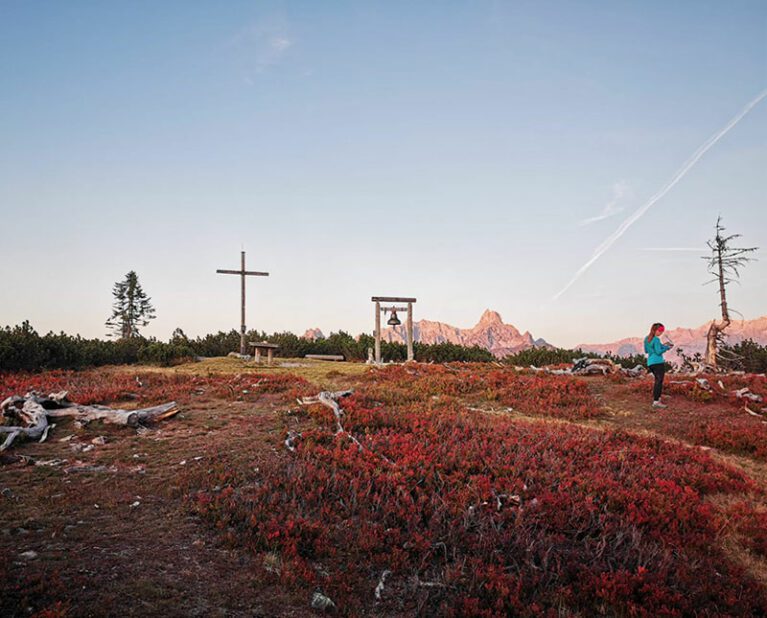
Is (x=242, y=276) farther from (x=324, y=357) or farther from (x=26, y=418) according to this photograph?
(x=26, y=418)

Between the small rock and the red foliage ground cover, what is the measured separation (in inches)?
8.1

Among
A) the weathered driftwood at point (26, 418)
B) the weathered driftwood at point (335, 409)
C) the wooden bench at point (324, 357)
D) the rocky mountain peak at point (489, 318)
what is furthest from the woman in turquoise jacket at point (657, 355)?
the rocky mountain peak at point (489, 318)

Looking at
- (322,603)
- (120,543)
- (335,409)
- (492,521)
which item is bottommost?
(322,603)

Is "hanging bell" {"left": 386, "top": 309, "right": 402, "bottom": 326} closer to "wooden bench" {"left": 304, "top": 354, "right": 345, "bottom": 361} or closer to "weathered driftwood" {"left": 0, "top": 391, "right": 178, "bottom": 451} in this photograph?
"wooden bench" {"left": 304, "top": 354, "right": 345, "bottom": 361}

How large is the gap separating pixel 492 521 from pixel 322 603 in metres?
2.86

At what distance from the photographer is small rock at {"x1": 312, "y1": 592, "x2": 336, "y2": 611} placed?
4.82 meters

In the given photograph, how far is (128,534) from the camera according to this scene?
5.73 m

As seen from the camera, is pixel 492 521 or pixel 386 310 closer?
pixel 492 521

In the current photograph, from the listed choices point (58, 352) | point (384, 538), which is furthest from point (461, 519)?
point (58, 352)

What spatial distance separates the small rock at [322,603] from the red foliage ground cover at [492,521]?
21cm

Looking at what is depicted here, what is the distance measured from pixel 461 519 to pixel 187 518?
3881 mm

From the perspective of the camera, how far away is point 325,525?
253 inches

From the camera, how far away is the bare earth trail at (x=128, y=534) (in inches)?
174

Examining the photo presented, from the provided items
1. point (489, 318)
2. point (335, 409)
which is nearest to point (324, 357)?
point (335, 409)
